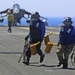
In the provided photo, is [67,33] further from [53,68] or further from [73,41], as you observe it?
[53,68]

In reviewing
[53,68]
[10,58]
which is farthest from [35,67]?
[10,58]

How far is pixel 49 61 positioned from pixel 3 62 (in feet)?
6.09

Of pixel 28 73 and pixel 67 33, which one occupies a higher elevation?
pixel 67 33

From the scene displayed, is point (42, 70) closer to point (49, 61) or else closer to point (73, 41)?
point (73, 41)

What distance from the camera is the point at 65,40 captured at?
13.9 m

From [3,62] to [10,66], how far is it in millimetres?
1300

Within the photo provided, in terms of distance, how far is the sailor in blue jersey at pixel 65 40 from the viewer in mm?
13781

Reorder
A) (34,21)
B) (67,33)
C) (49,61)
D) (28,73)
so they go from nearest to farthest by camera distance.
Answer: (28,73) < (67,33) < (34,21) < (49,61)

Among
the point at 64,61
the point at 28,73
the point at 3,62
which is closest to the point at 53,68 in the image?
the point at 64,61

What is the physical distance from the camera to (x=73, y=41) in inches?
552

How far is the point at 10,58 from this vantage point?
55.7ft

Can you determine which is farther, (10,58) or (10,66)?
(10,58)

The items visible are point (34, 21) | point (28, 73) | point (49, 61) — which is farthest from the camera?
point (49, 61)

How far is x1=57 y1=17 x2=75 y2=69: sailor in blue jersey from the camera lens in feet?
45.2
